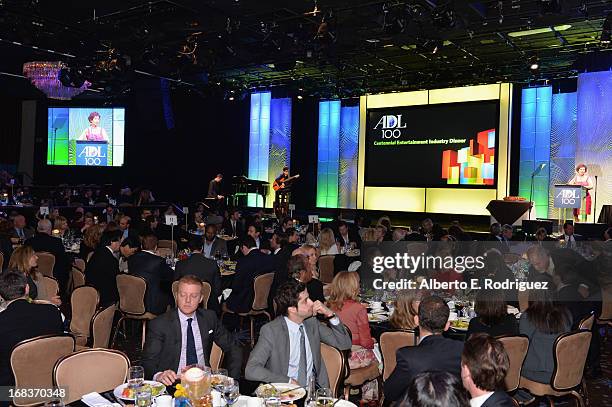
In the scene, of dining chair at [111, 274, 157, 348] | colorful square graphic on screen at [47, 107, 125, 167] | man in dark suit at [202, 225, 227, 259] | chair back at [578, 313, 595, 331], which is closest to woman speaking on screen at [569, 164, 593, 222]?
man in dark suit at [202, 225, 227, 259]

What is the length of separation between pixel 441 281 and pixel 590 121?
10.1 meters

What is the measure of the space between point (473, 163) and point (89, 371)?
1578cm

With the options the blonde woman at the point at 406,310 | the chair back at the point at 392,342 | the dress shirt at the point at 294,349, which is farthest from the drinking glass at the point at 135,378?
the blonde woman at the point at 406,310

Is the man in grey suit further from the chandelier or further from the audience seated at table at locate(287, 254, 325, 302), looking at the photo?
the chandelier

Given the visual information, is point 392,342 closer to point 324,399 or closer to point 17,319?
point 324,399

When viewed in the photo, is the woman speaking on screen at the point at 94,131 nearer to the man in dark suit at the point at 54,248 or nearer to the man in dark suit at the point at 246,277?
the man in dark suit at the point at 54,248

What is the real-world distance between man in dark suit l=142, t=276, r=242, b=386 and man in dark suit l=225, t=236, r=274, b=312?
3.15 meters

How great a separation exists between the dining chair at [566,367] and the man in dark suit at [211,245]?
5.49 metres

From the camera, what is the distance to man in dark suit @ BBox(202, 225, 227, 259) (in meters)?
9.02

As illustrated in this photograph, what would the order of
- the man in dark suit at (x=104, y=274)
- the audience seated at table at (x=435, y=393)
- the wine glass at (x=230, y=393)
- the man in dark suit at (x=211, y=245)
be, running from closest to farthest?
the audience seated at table at (x=435, y=393) → the wine glass at (x=230, y=393) → the man in dark suit at (x=104, y=274) → the man in dark suit at (x=211, y=245)

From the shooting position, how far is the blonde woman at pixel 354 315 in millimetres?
4816

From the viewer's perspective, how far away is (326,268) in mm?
8430

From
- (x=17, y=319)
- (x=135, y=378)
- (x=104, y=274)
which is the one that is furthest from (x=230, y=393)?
(x=104, y=274)

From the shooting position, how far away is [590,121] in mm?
14742
